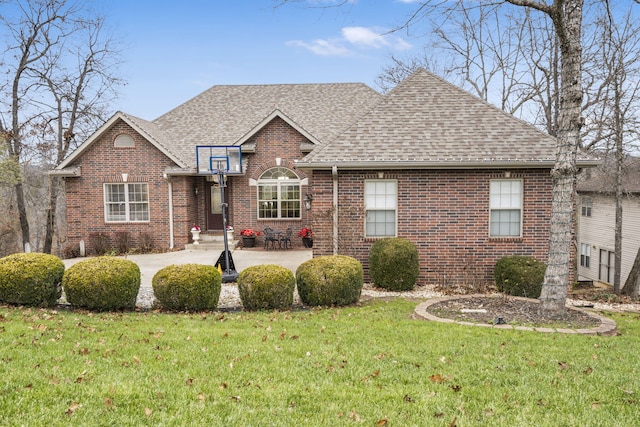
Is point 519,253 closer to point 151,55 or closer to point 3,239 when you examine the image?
point 151,55

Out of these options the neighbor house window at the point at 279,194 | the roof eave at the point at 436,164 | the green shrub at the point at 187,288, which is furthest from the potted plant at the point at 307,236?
the green shrub at the point at 187,288

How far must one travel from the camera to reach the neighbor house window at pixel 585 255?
27156mm

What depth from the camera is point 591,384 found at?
15.1ft

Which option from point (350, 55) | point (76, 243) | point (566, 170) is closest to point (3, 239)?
point (76, 243)

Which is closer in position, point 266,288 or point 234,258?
point 266,288

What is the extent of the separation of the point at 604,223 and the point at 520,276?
17991 mm

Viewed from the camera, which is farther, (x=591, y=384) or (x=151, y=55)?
(x=151, y=55)

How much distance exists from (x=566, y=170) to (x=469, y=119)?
21.4 feet

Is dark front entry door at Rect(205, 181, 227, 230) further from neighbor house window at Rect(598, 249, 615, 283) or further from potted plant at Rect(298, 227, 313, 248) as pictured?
neighbor house window at Rect(598, 249, 615, 283)

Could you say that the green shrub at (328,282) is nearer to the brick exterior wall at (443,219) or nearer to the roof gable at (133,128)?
the brick exterior wall at (443,219)

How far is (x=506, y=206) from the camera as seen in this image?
12.7 metres

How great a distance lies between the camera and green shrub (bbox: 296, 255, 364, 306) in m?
9.23

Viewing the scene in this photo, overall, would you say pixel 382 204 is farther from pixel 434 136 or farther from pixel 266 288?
pixel 266 288

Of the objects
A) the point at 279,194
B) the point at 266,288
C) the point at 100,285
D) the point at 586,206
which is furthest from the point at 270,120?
the point at 586,206
